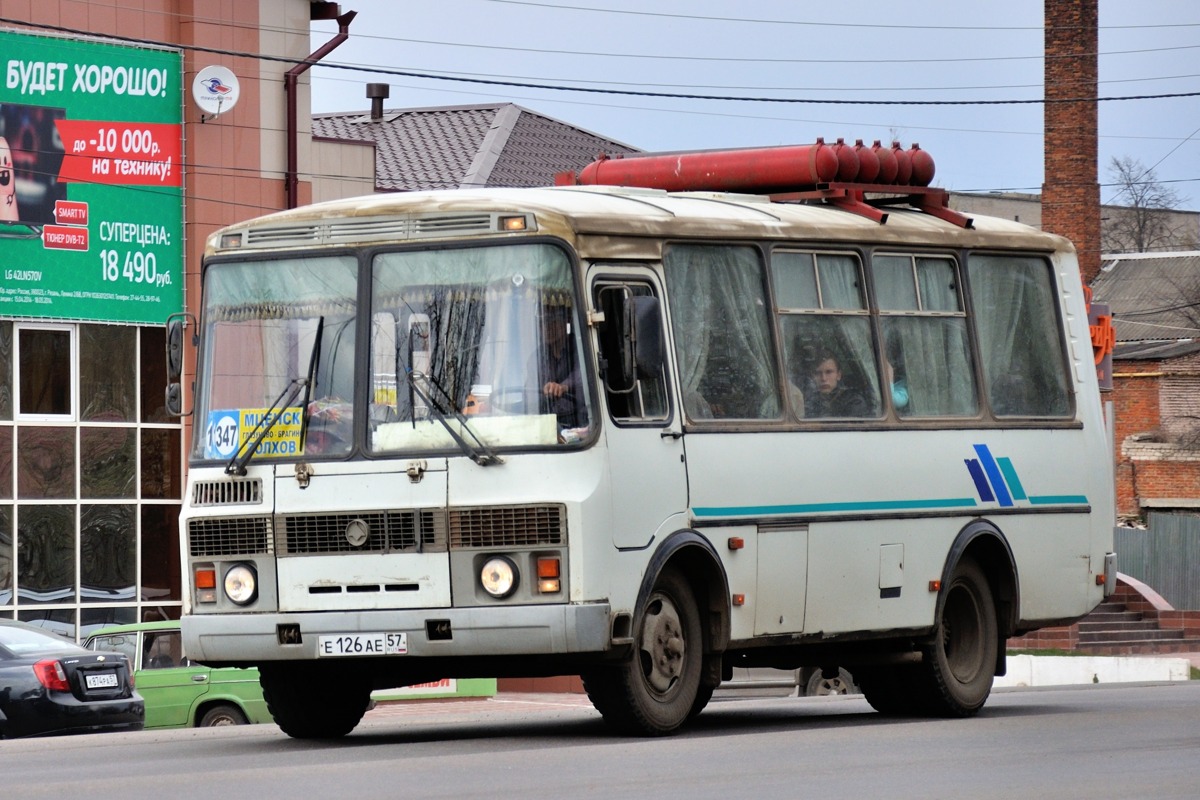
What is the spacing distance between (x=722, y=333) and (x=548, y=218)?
1481mm

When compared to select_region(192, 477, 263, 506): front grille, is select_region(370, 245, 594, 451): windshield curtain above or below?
above

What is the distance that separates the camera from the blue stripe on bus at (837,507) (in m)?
12.5

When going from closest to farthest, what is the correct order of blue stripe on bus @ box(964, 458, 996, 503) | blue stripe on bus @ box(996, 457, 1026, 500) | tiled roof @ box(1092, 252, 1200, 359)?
blue stripe on bus @ box(964, 458, 996, 503), blue stripe on bus @ box(996, 457, 1026, 500), tiled roof @ box(1092, 252, 1200, 359)

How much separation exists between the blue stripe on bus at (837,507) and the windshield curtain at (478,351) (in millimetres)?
1188

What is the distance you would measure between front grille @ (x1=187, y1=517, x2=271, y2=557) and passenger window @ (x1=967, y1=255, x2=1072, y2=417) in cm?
501

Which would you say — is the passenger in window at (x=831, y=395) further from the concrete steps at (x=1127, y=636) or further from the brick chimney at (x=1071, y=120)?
the brick chimney at (x=1071, y=120)

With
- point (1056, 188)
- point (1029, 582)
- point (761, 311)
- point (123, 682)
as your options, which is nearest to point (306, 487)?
point (761, 311)

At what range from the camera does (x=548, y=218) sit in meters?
11.8

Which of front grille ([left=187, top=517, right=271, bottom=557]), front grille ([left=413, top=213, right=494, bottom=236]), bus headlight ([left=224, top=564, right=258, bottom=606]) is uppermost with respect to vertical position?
front grille ([left=413, top=213, right=494, bottom=236])

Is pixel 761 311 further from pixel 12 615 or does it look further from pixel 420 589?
pixel 12 615

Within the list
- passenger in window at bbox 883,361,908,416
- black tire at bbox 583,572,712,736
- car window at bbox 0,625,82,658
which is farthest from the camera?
car window at bbox 0,625,82,658

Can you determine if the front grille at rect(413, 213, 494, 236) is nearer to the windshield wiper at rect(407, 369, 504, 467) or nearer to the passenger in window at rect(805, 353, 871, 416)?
the windshield wiper at rect(407, 369, 504, 467)

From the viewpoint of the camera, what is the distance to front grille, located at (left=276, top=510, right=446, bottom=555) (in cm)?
1165

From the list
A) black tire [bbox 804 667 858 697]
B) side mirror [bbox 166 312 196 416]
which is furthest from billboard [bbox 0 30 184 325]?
side mirror [bbox 166 312 196 416]
